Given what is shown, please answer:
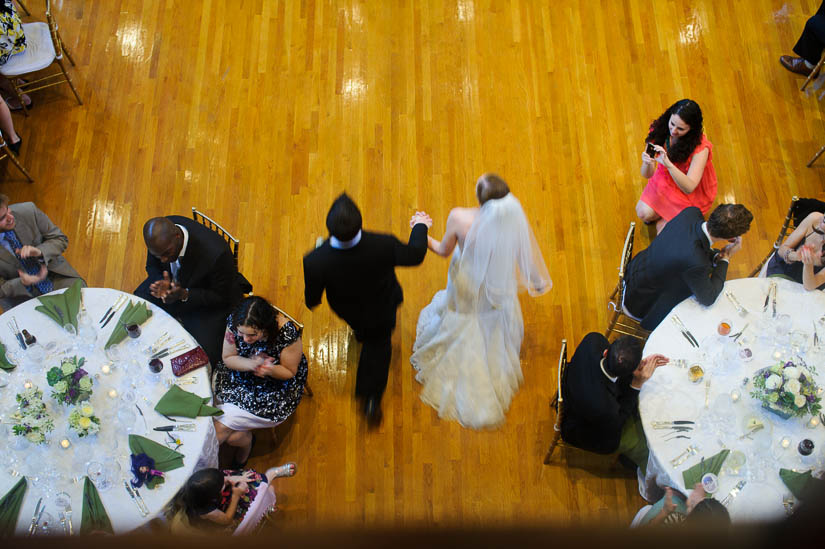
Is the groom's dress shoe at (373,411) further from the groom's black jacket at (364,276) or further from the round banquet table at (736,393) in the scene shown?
the round banquet table at (736,393)

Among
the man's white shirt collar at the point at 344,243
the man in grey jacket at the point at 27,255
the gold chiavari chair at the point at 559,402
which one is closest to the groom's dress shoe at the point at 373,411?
the gold chiavari chair at the point at 559,402

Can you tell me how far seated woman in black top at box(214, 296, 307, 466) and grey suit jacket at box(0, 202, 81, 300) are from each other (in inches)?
50.3

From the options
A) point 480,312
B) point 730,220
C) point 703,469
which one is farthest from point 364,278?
point 730,220

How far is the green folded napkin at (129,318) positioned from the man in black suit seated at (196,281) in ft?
0.46

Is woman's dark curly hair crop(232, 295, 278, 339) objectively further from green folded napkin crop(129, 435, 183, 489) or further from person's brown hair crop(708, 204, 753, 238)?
person's brown hair crop(708, 204, 753, 238)

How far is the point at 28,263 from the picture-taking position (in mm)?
3771

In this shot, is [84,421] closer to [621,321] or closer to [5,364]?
[5,364]

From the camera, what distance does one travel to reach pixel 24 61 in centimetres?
498

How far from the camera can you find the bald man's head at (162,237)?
343 centimetres

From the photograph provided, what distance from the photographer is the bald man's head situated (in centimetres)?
343

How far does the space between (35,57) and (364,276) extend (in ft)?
11.8

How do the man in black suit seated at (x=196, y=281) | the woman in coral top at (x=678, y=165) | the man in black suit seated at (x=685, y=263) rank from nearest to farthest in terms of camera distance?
1. the man in black suit seated at (x=685, y=263)
2. the man in black suit seated at (x=196, y=281)
3. the woman in coral top at (x=678, y=165)

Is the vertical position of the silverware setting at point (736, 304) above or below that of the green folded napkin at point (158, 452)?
above

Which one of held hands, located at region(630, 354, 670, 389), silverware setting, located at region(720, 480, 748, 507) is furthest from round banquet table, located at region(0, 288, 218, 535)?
silverware setting, located at region(720, 480, 748, 507)
